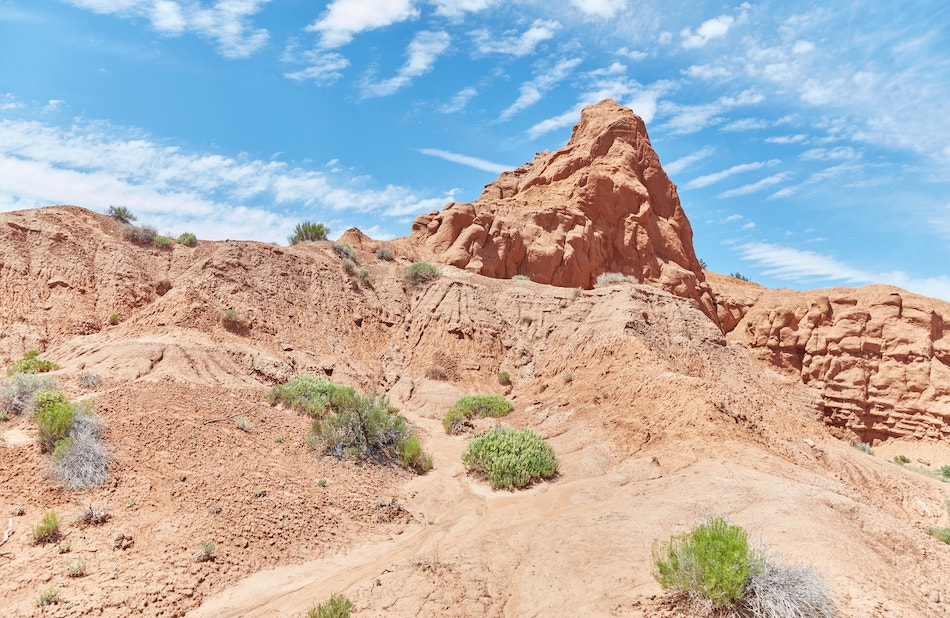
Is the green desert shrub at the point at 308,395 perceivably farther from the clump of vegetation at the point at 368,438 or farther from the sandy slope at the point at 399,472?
the clump of vegetation at the point at 368,438

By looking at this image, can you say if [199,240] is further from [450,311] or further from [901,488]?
[901,488]

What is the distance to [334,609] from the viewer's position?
6.06 metres

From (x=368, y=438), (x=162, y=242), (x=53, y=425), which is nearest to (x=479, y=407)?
(x=368, y=438)

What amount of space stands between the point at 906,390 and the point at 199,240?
105 ft

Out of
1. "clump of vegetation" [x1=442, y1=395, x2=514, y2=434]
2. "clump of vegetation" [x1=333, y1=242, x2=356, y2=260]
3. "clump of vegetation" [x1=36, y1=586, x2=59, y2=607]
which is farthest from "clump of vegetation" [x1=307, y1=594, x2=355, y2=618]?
"clump of vegetation" [x1=333, y1=242, x2=356, y2=260]

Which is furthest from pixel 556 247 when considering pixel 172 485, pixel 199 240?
pixel 172 485

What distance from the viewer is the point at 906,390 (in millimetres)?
25219

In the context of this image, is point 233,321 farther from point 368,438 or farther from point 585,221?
point 585,221

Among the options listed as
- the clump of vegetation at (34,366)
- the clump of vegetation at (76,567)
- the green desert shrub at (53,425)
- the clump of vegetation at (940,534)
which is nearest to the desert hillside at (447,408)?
the clump of vegetation at (76,567)

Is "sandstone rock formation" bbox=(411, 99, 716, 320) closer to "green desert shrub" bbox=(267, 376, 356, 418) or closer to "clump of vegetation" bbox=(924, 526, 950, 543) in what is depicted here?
"green desert shrub" bbox=(267, 376, 356, 418)

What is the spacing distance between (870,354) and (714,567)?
2720 centimetres

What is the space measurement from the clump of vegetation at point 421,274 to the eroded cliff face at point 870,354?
1922cm

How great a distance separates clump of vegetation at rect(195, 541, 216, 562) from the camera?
287 inches

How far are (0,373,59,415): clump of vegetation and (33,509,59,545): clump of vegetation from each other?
4.32 m
